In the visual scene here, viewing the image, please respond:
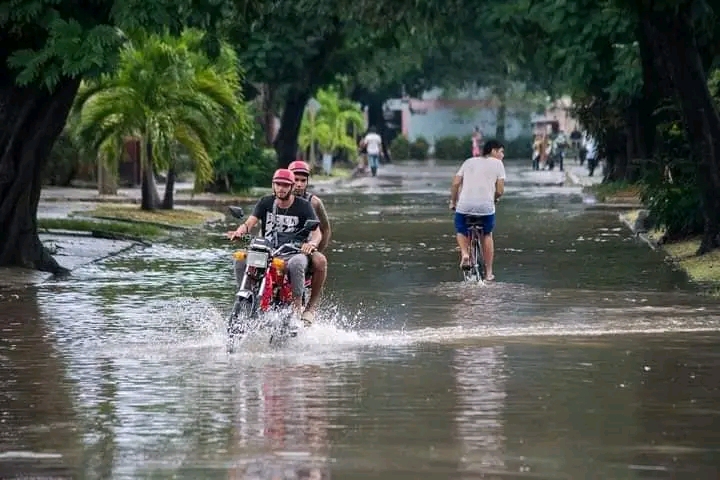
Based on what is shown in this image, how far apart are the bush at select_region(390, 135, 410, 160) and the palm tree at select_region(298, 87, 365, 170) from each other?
811 inches

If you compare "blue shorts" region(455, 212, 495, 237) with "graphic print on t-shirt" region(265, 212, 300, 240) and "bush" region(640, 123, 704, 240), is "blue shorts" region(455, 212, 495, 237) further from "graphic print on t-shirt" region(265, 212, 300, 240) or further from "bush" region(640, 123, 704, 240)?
"graphic print on t-shirt" region(265, 212, 300, 240)

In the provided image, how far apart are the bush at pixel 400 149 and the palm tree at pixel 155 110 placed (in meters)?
62.9

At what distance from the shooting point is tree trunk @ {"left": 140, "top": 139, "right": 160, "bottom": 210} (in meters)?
34.0

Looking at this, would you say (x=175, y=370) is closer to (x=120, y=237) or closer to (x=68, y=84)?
(x=68, y=84)

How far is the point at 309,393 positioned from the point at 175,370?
1.53 m

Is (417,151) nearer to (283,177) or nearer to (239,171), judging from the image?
(239,171)

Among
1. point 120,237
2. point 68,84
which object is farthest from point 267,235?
point 120,237

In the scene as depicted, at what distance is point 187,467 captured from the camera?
9109 mm

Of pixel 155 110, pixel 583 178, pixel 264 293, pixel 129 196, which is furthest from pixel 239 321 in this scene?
pixel 583 178

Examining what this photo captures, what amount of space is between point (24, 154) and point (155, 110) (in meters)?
12.3

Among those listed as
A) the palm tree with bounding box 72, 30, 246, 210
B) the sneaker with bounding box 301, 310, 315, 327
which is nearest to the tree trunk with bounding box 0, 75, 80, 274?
the sneaker with bounding box 301, 310, 315, 327

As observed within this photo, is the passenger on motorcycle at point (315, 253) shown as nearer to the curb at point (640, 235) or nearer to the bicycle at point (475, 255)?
the bicycle at point (475, 255)

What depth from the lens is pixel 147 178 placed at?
34.4 metres

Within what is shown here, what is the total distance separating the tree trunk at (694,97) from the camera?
2192cm
